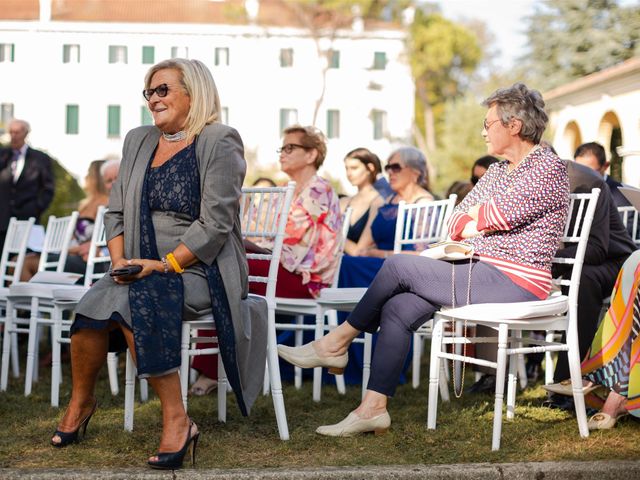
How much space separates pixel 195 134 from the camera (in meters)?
4.68

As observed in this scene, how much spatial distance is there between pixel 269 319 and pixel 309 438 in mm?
610

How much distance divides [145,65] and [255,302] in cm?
4666

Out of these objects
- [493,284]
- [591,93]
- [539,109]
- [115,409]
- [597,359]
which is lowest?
[115,409]

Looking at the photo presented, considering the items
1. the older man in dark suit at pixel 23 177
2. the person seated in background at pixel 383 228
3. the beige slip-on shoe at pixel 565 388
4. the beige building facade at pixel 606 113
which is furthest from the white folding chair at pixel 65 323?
the beige building facade at pixel 606 113

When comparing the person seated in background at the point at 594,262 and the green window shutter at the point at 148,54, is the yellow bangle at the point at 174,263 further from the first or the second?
the green window shutter at the point at 148,54

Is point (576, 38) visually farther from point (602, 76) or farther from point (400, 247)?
point (400, 247)

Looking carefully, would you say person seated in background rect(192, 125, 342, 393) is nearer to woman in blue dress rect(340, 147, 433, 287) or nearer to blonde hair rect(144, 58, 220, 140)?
woman in blue dress rect(340, 147, 433, 287)

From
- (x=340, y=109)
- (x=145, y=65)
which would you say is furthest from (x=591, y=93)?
(x=145, y=65)

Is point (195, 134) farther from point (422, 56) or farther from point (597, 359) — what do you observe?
point (422, 56)

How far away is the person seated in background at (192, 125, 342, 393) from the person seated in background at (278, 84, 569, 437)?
4.37ft

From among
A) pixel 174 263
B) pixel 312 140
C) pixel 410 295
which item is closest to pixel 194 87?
pixel 174 263

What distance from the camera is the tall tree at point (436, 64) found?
51.1 meters

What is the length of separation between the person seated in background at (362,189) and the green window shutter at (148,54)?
42.9m

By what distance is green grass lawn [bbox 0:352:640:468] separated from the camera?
434 centimetres
